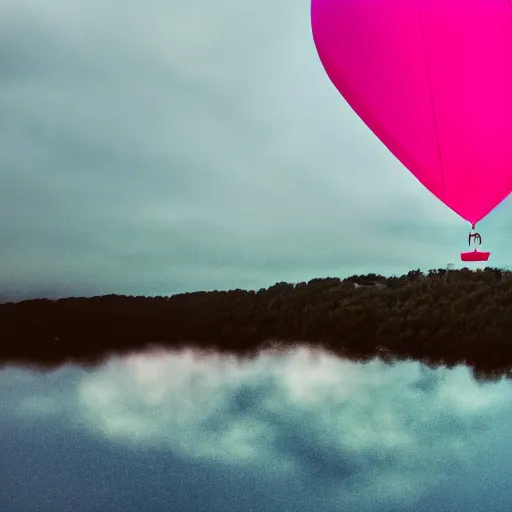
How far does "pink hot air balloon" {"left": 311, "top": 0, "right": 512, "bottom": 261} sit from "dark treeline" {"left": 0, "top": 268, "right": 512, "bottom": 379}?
29.6ft

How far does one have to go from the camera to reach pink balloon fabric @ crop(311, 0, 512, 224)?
18.8ft

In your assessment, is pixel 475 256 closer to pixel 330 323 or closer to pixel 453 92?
pixel 453 92

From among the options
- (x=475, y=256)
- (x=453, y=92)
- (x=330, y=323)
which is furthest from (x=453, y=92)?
(x=330, y=323)

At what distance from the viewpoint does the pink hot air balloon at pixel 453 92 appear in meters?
5.73

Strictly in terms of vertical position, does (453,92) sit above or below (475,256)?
above

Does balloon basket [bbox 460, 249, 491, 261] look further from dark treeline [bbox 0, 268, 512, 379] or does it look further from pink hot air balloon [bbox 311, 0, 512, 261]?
dark treeline [bbox 0, 268, 512, 379]

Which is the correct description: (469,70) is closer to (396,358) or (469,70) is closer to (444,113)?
(444,113)

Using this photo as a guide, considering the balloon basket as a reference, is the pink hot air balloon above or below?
above

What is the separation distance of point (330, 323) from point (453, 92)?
9.80 meters

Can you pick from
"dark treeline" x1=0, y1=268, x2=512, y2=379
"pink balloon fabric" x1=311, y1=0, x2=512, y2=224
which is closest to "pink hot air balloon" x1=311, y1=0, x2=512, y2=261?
"pink balloon fabric" x1=311, y1=0, x2=512, y2=224

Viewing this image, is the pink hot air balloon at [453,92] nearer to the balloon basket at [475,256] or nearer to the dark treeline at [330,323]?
the balloon basket at [475,256]

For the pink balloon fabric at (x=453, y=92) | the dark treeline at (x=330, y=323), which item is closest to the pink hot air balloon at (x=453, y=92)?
the pink balloon fabric at (x=453, y=92)

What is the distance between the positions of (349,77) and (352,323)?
31.2ft

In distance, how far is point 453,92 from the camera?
5.76 metres
